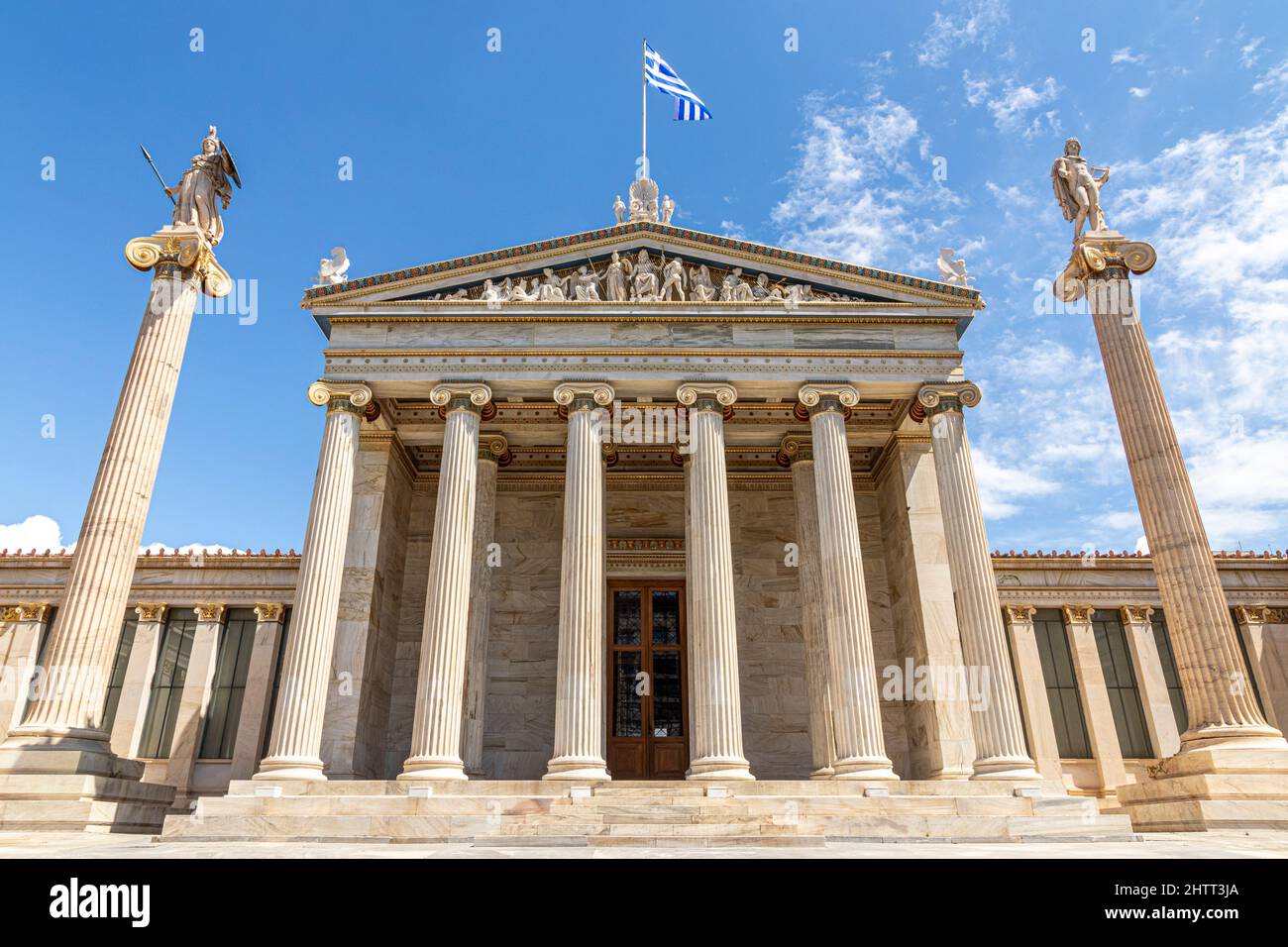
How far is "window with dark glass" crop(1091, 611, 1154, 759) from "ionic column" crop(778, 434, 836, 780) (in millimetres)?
12683

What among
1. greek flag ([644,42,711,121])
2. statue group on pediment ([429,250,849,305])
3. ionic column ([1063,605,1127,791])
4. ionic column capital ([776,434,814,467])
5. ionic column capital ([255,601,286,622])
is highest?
greek flag ([644,42,711,121])

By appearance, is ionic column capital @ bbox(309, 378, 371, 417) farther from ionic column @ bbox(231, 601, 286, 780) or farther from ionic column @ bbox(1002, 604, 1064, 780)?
ionic column @ bbox(1002, 604, 1064, 780)

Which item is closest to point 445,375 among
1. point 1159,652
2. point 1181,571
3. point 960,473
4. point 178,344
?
point 178,344

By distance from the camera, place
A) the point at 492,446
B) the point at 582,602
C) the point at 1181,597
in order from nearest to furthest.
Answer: the point at 1181,597, the point at 582,602, the point at 492,446

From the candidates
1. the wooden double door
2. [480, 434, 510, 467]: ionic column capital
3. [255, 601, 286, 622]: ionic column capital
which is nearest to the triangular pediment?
[480, 434, 510, 467]: ionic column capital

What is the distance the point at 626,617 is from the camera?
97.8 feet

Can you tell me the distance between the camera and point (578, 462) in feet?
79.0

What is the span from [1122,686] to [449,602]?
25.1 meters

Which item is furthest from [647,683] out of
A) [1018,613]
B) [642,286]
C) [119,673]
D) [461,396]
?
[119,673]

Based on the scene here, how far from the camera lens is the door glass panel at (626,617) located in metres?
29.5

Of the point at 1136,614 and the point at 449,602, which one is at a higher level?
the point at 1136,614

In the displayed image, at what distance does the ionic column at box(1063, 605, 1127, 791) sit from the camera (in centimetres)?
2930

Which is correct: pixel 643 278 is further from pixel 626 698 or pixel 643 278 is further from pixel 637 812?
pixel 637 812
